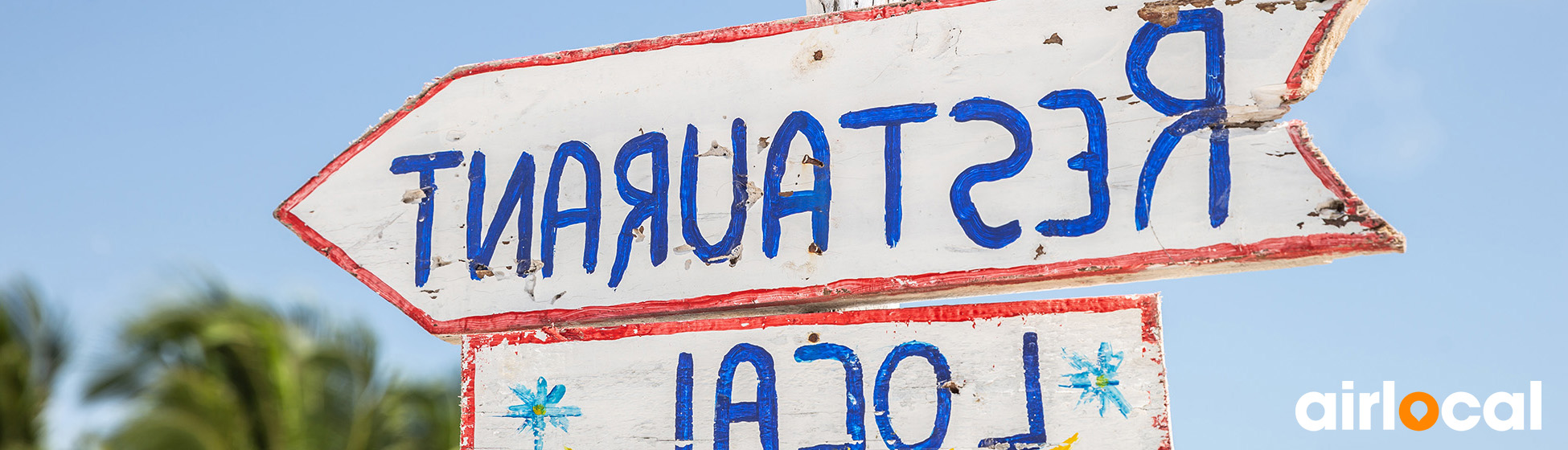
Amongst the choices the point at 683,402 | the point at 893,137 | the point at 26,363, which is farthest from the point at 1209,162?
the point at 26,363

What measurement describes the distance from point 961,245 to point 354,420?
927 cm

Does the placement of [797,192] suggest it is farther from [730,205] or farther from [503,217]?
[503,217]

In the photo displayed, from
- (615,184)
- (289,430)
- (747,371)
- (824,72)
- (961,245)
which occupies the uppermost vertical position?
(824,72)

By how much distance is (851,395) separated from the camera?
1738 mm

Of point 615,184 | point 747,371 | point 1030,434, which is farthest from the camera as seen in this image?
point 615,184

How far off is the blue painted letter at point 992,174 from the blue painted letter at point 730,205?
1.09ft

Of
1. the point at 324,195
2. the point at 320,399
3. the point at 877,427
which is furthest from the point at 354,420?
the point at 877,427

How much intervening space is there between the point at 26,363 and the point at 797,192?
10.5 m

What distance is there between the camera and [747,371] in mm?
1798

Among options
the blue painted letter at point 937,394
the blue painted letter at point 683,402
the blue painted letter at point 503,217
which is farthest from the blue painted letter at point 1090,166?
the blue painted letter at point 503,217

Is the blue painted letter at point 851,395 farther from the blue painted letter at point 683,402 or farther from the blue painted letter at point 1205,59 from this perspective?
the blue painted letter at point 1205,59

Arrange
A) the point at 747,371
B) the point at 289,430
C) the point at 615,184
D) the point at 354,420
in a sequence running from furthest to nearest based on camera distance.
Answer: the point at 354,420, the point at 289,430, the point at 615,184, the point at 747,371

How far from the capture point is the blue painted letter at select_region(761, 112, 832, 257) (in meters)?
A: 1.83

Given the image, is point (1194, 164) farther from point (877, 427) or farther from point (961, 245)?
point (877, 427)
